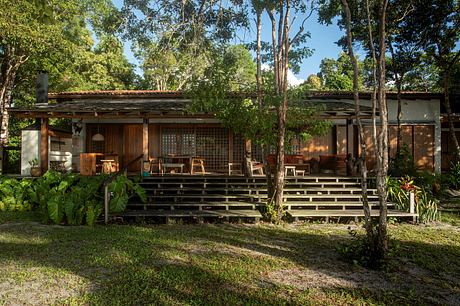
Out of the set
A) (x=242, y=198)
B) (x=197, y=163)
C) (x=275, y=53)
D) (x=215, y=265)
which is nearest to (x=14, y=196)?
(x=197, y=163)

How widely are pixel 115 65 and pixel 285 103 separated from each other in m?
21.2

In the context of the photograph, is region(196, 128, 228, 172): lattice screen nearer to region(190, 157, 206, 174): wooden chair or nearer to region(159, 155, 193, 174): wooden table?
region(190, 157, 206, 174): wooden chair

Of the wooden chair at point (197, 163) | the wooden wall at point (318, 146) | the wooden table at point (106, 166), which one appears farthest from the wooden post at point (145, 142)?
the wooden wall at point (318, 146)

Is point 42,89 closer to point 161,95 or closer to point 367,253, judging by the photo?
point 161,95

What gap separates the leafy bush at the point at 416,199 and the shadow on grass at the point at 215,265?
8.12 feet

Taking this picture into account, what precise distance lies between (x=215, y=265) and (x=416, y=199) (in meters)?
6.25

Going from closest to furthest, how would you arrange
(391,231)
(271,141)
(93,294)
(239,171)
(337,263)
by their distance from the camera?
(93,294)
(337,263)
(391,231)
(271,141)
(239,171)

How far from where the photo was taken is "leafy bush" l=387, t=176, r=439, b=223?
26.7ft

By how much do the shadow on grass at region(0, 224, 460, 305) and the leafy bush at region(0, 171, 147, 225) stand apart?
0.48m

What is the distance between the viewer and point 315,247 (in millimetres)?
5742

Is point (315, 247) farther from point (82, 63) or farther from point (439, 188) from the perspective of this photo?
point (82, 63)

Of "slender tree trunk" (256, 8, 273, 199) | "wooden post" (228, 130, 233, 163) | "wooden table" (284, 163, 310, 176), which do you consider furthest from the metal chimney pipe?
"wooden table" (284, 163, 310, 176)

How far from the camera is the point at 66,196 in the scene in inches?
306

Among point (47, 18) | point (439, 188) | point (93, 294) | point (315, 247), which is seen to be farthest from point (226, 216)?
point (47, 18)
